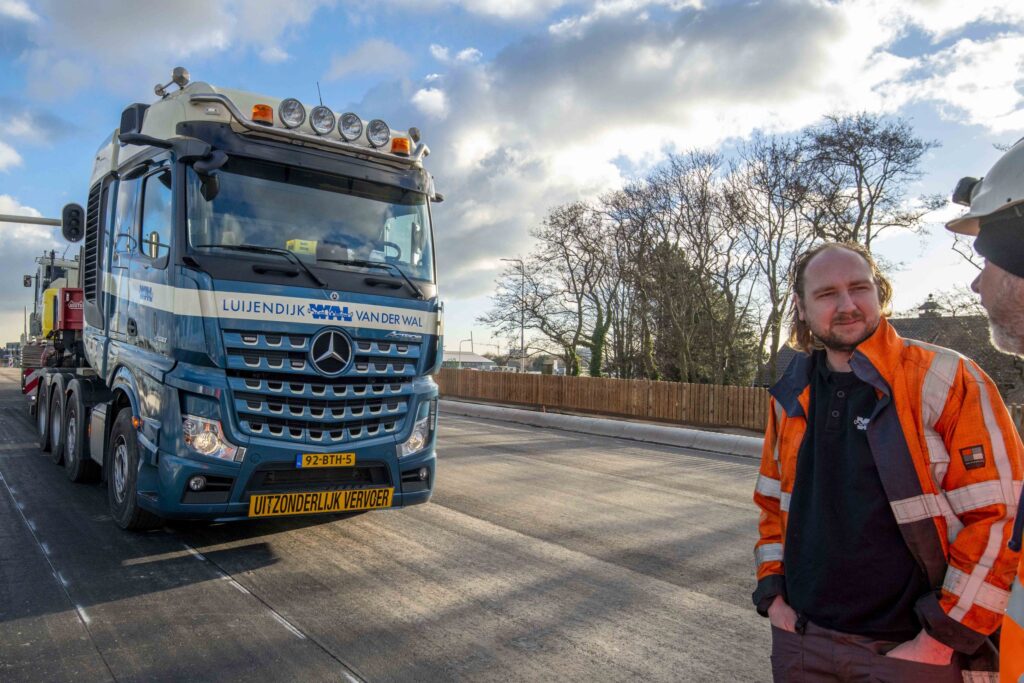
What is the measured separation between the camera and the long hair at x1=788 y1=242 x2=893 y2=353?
2.33 meters

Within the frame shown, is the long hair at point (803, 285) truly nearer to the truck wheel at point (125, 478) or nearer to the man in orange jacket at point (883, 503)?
the man in orange jacket at point (883, 503)

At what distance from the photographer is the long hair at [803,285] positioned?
2.33m

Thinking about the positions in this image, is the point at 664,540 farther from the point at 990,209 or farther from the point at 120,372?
the point at 990,209

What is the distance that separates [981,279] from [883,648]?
103 centimetres

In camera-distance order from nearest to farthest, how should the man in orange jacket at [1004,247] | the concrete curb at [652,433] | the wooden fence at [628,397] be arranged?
the man in orange jacket at [1004,247] → the concrete curb at [652,433] → the wooden fence at [628,397]

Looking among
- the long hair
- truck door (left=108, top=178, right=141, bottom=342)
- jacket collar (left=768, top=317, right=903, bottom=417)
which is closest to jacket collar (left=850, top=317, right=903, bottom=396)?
jacket collar (left=768, top=317, right=903, bottom=417)

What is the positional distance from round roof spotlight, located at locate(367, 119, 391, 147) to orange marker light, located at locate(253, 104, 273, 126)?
81 centimetres

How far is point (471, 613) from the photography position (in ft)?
14.8

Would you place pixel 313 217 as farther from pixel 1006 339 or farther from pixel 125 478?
pixel 1006 339

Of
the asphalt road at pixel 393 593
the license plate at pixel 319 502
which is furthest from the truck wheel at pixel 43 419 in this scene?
the license plate at pixel 319 502

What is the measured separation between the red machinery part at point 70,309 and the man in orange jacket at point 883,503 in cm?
920

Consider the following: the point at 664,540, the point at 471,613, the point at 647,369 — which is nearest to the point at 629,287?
the point at 647,369

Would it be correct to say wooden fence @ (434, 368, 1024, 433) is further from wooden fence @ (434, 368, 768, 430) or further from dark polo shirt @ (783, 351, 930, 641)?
dark polo shirt @ (783, 351, 930, 641)

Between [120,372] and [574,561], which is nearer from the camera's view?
[574,561]
